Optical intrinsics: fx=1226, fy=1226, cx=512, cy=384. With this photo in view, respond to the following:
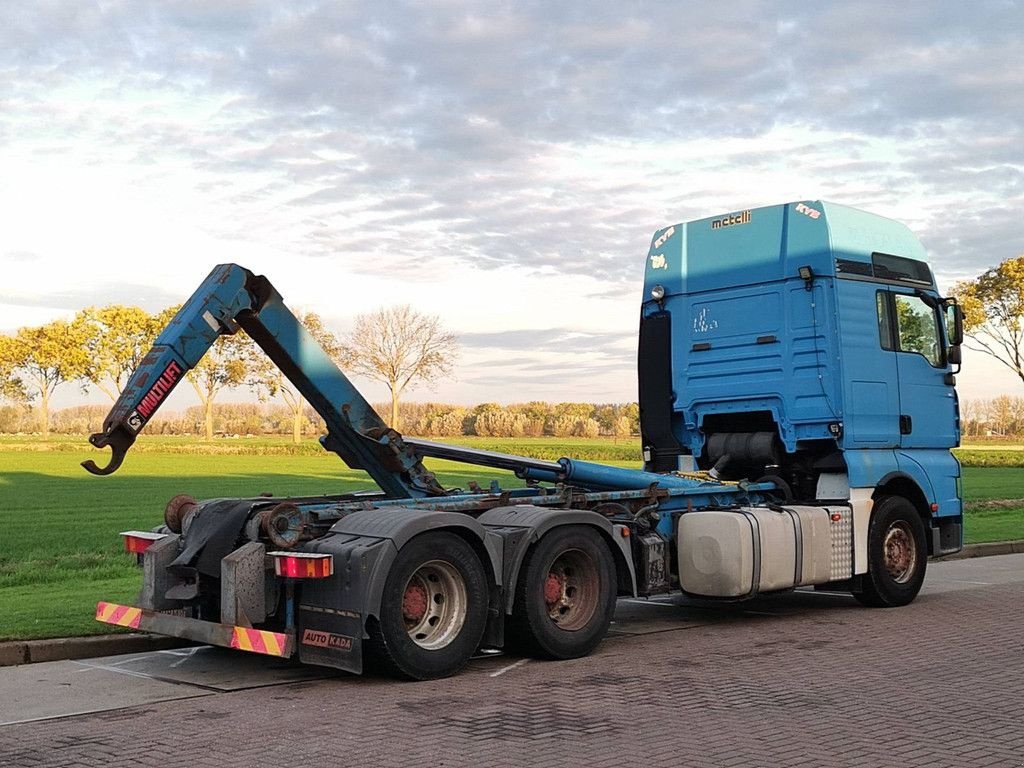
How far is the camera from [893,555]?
13.2m

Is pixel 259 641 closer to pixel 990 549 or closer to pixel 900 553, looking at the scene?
pixel 900 553

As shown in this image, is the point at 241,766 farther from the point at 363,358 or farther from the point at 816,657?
the point at 363,358

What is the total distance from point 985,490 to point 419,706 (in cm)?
3318

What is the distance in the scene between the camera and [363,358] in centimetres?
8438

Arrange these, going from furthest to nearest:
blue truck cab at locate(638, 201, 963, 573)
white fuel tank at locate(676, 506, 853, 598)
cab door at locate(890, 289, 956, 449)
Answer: cab door at locate(890, 289, 956, 449) < blue truck cab at locate(638, 201, 963, 573) < white fuel tank at locate(676, 506, 853, 598)

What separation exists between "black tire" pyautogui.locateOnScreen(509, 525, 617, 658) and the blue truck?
19mm

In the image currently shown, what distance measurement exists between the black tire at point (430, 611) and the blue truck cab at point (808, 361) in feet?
16.6

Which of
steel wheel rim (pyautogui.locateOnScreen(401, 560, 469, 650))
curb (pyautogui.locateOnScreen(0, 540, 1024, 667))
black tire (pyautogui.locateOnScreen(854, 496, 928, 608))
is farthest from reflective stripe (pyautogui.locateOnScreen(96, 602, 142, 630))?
black tire (pyautogui.locateOnScreen(854, 496, 928, 608))

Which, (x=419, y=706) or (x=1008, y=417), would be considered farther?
(x=1008, y=417)

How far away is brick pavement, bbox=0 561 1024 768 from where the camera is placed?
6.43 metres

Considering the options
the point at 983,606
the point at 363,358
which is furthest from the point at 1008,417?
the point at 983,606

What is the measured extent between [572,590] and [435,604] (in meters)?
1.49

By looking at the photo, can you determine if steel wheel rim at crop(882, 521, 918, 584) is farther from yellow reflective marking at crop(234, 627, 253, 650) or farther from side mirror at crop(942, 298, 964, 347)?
yellow reflective marking at crop(234, 627, 253, 650)

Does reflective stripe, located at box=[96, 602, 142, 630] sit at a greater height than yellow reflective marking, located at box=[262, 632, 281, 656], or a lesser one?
greater
